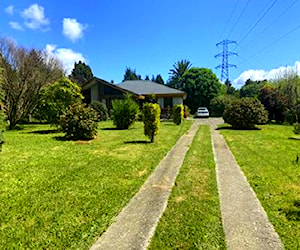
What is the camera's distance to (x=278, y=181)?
6199 millimetres

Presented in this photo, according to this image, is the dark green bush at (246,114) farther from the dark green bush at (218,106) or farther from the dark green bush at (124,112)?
the dark green bush at (218,106)

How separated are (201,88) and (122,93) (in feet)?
67.9

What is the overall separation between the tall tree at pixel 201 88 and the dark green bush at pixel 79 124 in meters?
36.4

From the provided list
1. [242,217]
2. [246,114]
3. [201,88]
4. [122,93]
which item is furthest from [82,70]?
[242,217]

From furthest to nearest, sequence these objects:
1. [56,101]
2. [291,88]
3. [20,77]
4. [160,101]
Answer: [160,101], [291,88], [20,77], [56,101]

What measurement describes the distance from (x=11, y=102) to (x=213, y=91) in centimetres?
3497

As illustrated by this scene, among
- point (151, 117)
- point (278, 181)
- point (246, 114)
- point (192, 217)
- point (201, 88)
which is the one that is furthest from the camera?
point (201, 88)

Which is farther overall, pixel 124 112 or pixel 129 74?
pixel 129 74

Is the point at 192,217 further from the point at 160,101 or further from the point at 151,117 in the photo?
the point at 160,101

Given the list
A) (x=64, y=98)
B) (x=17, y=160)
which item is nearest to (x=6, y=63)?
(x=64, y=98)

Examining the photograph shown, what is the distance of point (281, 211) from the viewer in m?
4.49

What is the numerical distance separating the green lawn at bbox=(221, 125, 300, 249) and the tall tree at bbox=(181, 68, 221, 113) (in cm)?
3694

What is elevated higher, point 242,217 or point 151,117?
point 151,117

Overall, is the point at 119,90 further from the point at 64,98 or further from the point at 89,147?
the point at 89,147
